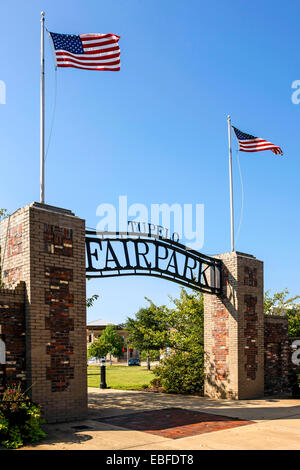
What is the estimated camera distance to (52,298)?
11.0m

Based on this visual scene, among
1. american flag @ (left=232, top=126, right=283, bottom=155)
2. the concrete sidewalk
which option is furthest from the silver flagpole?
american flag @ (left=232, top=126, right=283, bottom=155)

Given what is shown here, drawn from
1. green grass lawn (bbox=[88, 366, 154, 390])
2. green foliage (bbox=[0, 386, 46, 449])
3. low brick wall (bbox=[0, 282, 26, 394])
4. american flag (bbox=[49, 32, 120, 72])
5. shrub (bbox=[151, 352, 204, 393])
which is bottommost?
green grass lawn (bbox=[88, 366, 154, 390])

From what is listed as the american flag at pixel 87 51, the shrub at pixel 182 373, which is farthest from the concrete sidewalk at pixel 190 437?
the american flag at pixel 87 51

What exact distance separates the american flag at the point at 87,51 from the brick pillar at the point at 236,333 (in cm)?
809

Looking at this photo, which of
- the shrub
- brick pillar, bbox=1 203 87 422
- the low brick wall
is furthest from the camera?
the shrub

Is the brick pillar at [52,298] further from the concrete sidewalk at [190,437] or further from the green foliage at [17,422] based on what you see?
the green foliage at [17,422]

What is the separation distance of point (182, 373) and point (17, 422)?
10049 mm

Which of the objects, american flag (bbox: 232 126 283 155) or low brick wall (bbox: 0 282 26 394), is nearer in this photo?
low brick wall (bbox: 0 282 26 394)

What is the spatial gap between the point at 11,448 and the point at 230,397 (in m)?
9.56

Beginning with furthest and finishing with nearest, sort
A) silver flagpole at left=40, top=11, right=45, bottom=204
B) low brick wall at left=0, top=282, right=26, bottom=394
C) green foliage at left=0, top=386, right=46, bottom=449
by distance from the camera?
silver flagpole at left=40, top=11, right=45, bottom=204 < low brick wall at left=0, top=282, right=26, bottom=394 < green foliage at left=0, top=386, right=46, bottom=449

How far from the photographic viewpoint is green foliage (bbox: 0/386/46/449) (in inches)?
334

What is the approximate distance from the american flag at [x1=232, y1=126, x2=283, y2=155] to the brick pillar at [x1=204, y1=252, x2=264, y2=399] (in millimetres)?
3969

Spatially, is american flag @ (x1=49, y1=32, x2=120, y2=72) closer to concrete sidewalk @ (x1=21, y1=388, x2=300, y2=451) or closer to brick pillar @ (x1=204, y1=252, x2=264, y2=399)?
brick pillar @ (x1=204, y1=252, x2=264, y2=399)

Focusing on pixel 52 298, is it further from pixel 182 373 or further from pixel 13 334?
pixel 182 373
